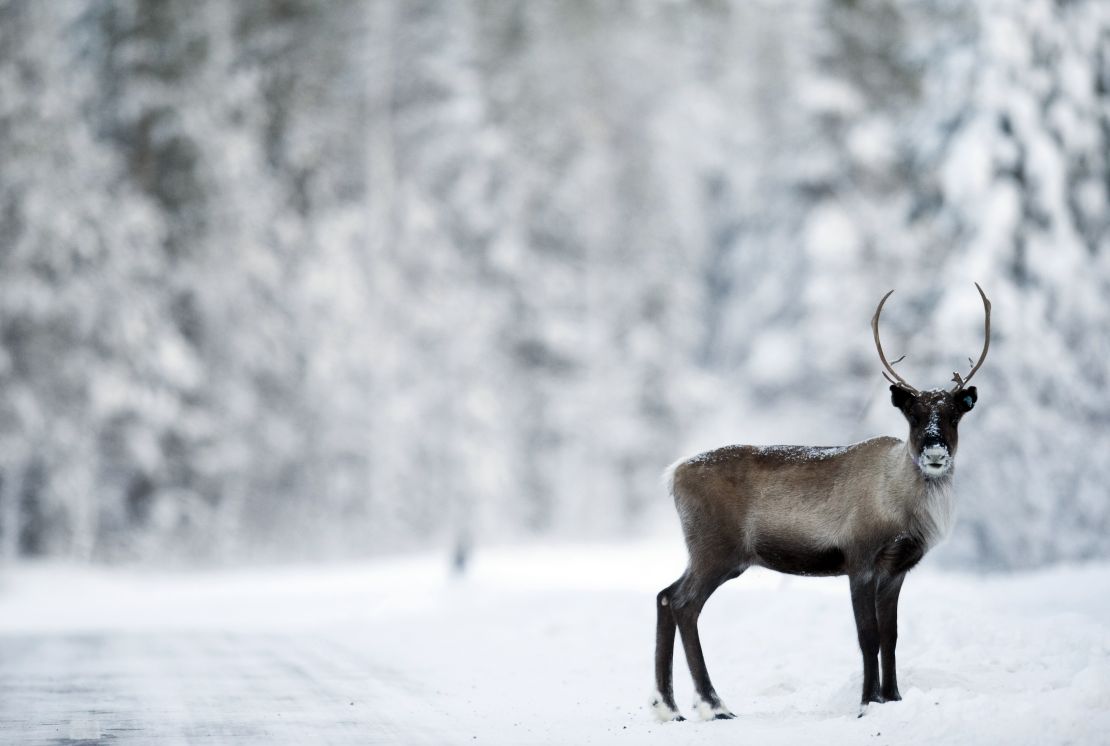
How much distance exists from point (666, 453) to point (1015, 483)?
19.0 meters

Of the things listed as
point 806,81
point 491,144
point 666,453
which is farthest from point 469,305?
point 806,81

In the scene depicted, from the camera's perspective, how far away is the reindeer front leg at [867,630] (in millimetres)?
7586

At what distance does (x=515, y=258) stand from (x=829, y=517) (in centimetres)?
2776

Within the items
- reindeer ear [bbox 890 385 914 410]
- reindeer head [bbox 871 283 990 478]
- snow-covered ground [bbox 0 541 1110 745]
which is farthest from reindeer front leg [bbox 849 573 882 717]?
reindeer ear [bbox 890 385 914 410]

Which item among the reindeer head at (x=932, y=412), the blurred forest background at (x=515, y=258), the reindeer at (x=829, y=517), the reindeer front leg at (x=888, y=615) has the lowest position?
the reindeer front leg at (x=888, y=615)

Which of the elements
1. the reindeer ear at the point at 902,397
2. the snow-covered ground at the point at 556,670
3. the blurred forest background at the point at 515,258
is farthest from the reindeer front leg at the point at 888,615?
the blurred forest background at the point at 515,258

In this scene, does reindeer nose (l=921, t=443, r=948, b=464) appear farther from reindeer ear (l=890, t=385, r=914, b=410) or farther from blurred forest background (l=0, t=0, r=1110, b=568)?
blurred forest background (l=0, t=0, r=1110, b=568)

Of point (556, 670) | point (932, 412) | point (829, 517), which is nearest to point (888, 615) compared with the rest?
point (829, 517)

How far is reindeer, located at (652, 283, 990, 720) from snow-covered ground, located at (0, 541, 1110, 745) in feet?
1.40

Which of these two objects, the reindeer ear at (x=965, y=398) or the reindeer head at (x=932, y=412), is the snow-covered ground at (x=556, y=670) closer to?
the reindeer head at (x=932, y=412)

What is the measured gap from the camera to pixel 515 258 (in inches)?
1395

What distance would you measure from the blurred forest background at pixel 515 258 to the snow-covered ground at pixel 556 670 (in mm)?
4557

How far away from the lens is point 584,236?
3828 centimetres

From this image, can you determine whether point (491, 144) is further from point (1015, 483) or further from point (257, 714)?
point (257, 714)
